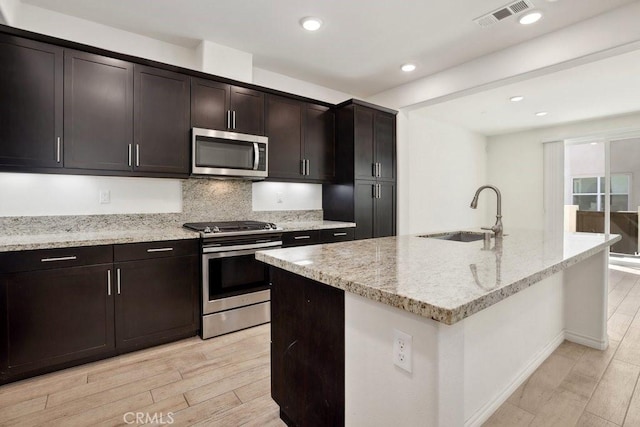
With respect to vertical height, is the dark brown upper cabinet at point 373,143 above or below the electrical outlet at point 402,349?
above

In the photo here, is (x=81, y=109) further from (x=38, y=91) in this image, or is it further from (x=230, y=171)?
(x=230, y=171)

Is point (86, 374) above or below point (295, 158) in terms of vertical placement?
below

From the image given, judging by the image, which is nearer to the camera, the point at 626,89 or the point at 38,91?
the point at 38,91

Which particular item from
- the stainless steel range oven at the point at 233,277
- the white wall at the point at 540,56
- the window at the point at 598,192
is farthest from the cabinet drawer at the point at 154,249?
the window at the point at 598,192

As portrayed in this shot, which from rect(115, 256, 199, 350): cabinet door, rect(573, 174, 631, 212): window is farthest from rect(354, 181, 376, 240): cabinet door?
rect(573, 174, 631, 212): window

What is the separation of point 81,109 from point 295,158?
198 centimetres

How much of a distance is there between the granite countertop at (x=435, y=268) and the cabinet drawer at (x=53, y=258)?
4.71 feet

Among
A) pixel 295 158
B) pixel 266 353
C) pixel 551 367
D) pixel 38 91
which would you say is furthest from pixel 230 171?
pixel 551 367

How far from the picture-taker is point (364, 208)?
12.9 ft

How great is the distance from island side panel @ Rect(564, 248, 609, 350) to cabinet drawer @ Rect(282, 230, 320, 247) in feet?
7.33

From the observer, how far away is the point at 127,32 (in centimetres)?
287

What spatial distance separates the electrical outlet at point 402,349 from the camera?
0.98 meters

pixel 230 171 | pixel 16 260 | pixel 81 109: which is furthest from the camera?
pixel 230 171

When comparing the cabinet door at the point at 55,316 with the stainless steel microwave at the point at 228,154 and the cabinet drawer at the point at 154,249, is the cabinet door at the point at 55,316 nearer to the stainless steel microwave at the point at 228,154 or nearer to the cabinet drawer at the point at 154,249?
the cabinet drawer at the point at 154,249
